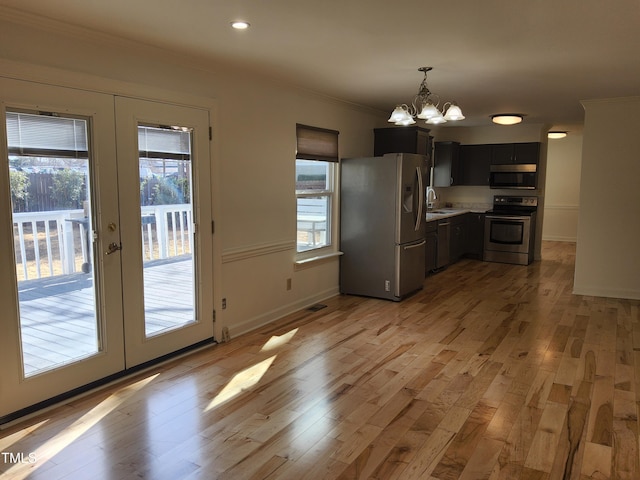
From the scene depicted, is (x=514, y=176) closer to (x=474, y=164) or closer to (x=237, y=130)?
(x=474, y=164)

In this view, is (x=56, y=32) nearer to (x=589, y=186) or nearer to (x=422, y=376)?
(x=422, y=376)

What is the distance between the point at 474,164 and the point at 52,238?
23.7 feet

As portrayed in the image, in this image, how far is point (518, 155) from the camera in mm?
8008

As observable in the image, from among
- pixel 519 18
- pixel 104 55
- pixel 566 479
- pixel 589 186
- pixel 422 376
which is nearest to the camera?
pixel 566 479

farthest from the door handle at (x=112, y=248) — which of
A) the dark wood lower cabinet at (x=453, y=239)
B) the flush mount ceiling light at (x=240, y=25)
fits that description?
the dark wood lower cabinet at (x=453, y=239)

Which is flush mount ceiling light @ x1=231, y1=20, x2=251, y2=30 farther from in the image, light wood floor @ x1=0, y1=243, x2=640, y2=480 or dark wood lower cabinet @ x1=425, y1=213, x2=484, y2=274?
dark wood lower cabinet @ x1=425, y1=213, x2=484, y2=274

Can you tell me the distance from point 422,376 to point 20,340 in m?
2.60

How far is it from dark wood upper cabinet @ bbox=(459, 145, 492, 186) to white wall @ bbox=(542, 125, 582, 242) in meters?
3.17

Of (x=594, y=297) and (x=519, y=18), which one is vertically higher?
(x=519, y=18)

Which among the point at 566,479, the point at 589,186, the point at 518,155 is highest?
the point at 518,155

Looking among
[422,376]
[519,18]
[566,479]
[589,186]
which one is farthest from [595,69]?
[566,479]

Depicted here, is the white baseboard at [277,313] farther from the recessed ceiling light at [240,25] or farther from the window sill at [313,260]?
the recessed ceiling light at [240,25]

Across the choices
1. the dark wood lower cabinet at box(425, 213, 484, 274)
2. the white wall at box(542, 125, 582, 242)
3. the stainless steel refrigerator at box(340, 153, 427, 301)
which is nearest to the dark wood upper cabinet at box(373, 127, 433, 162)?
the stainless steel refrigerator at box(340, 153, 427, 301)

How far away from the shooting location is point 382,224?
5395mm
